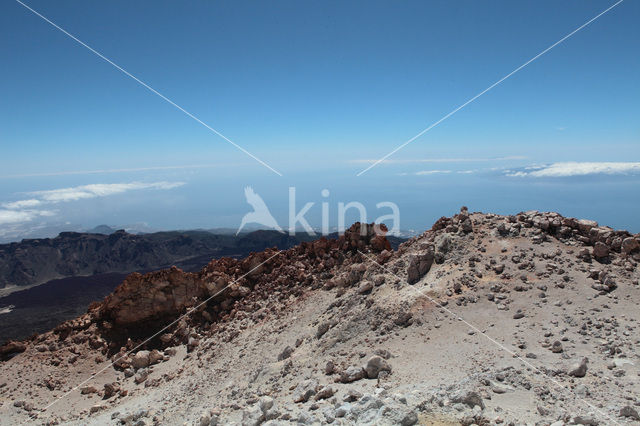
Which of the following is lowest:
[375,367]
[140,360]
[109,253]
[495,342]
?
[109,253]

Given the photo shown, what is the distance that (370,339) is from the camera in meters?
11.7

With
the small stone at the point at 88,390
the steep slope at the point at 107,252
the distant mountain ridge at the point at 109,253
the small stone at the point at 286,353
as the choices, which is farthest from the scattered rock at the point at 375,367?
the distant mountain ridge at the point at 109,253

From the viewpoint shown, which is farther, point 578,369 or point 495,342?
point 495,342

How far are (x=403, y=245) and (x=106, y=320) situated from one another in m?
14.9

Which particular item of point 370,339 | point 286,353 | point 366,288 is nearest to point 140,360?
point 286,353

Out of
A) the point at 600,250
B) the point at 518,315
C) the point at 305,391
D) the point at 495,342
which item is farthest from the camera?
the point at 600,250

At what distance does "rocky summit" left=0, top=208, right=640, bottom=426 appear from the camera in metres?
7.61

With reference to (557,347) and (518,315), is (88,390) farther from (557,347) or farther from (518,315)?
(557,347)

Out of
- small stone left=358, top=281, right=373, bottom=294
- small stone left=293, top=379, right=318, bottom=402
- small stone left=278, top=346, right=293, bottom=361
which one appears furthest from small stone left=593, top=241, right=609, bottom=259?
small stone left=278, top=346, right=293, bottom=361

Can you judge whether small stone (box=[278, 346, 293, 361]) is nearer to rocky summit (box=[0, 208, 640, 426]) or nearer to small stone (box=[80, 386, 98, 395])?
rocky summit (box=[0, 208, 640, 426])

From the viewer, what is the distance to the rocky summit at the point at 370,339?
7613 millimetres

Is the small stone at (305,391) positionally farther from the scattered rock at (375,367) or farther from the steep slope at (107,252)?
the steep slope at (107,252)

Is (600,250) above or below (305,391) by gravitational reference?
above

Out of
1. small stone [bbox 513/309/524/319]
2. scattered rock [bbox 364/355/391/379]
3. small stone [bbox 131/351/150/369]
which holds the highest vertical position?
small stone [bbox 513/309/524/319]
